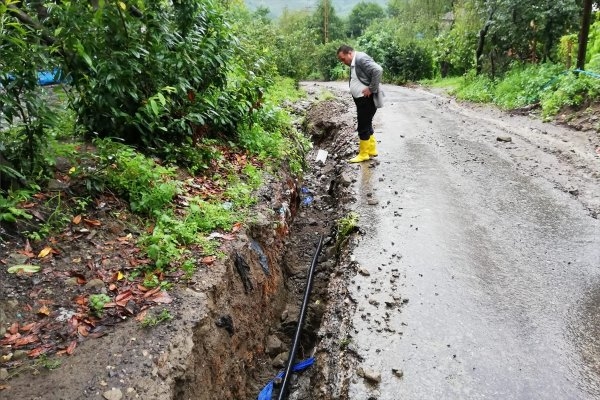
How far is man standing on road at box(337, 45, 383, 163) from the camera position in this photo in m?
7.04

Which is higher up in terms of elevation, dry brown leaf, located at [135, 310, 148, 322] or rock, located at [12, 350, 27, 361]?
rock, located at [12, 350, 27, 361]

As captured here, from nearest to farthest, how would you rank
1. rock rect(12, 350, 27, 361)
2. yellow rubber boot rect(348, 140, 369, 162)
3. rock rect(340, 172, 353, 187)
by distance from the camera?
1. rock rect(12, 350, 27, 361)
2. rock rect(340, 172, 353, 187)
3. yellow rubber boot rect(348, 140, 369, 162)

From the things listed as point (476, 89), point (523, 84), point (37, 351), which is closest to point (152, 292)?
point (37, 351)

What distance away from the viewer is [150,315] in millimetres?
3203

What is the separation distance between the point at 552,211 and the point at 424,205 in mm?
1590

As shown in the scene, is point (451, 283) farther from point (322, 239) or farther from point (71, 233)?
point (71, 233)

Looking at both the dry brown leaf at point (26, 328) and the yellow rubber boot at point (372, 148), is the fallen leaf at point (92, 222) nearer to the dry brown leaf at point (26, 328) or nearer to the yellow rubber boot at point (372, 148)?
the dry brown leaf at point (26, 328)

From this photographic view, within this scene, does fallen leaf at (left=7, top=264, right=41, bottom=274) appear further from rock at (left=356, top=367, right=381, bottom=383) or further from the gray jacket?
the gray jacket

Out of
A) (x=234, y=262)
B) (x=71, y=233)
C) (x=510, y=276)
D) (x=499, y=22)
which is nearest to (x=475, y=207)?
(x=510, y=276)

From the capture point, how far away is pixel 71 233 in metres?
3.72

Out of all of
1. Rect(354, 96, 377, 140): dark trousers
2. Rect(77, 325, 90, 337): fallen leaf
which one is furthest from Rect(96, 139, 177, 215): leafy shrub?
Rect(354, 96, 377, 140): dark trousers

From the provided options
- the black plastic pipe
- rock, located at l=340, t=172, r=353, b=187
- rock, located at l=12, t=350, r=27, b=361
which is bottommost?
the black plastic pipe

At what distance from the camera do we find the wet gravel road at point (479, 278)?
307cm

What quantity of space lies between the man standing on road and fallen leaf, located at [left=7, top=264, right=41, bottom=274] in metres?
5.56
